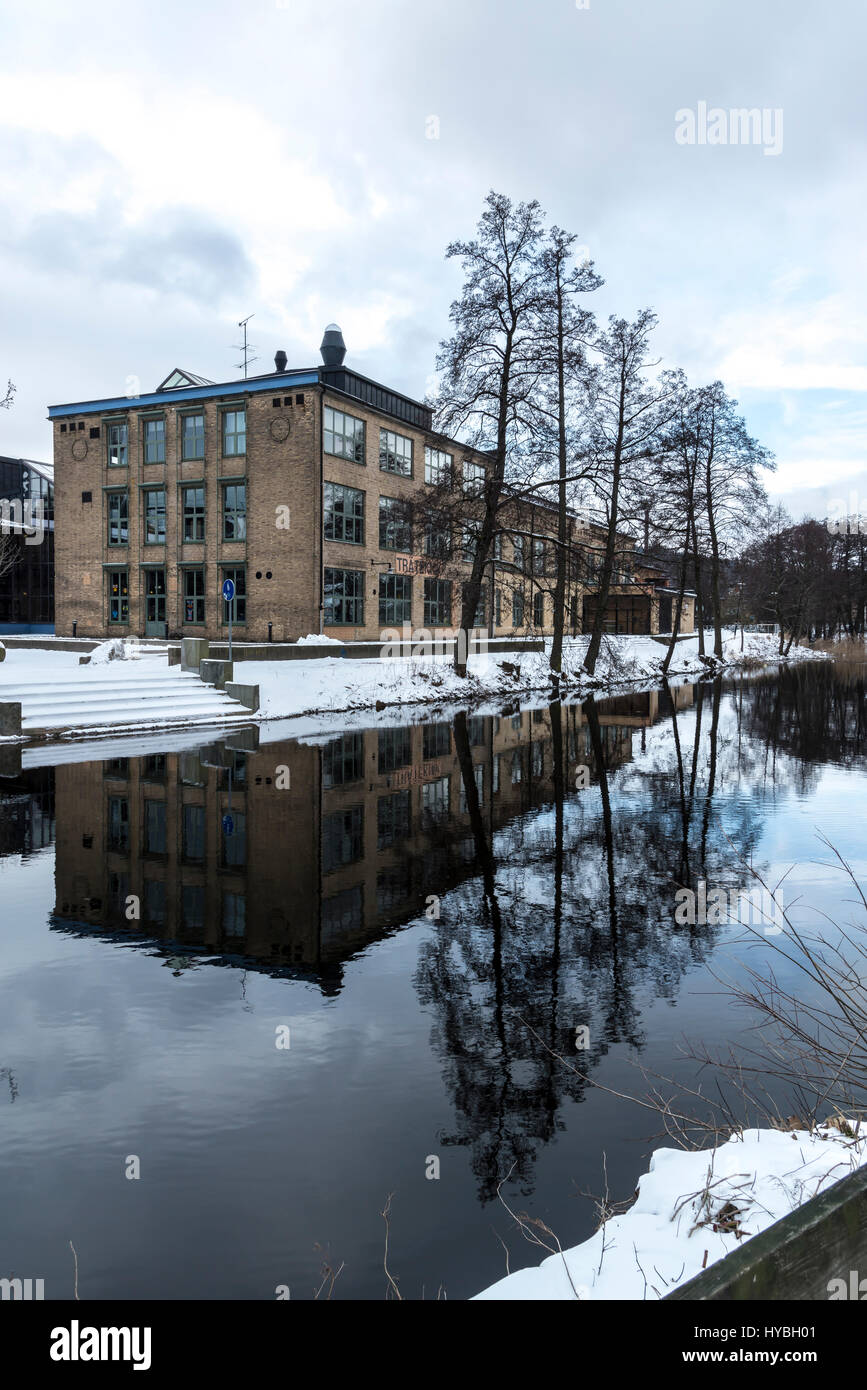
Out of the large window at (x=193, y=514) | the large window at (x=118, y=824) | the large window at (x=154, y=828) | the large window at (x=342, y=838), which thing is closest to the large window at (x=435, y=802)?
the large window at (x=342, y=838)

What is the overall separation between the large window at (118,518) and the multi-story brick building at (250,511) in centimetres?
9

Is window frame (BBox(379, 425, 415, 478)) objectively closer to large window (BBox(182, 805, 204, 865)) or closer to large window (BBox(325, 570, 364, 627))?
large window (BBox(325, 570, 364, 627))

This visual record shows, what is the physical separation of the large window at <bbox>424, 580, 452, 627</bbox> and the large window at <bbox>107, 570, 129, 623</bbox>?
48.9 feet

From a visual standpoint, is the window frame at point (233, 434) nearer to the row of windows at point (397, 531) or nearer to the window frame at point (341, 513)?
the window frame at point (341, 513)

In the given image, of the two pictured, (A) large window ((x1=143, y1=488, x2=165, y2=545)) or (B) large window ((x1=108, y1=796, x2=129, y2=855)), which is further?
(A) large window ((x1=143, y1=488, x2=165, y2=545))

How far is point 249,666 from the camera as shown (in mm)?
27906

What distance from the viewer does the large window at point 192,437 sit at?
37.3 m

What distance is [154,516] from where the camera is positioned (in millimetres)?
38562

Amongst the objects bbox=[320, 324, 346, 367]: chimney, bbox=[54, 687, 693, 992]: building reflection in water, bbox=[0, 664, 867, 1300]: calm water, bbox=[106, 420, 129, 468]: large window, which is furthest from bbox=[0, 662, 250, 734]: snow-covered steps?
Result: bbox=[320, 324, 346, 367]: chimney

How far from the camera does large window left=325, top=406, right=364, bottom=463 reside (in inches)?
1398

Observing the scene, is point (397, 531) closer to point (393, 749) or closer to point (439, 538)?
point (439, 538)

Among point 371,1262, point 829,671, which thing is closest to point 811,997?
point 371,1262

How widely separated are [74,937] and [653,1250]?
5.07m

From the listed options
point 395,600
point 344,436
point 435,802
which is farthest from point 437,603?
point 435,802
